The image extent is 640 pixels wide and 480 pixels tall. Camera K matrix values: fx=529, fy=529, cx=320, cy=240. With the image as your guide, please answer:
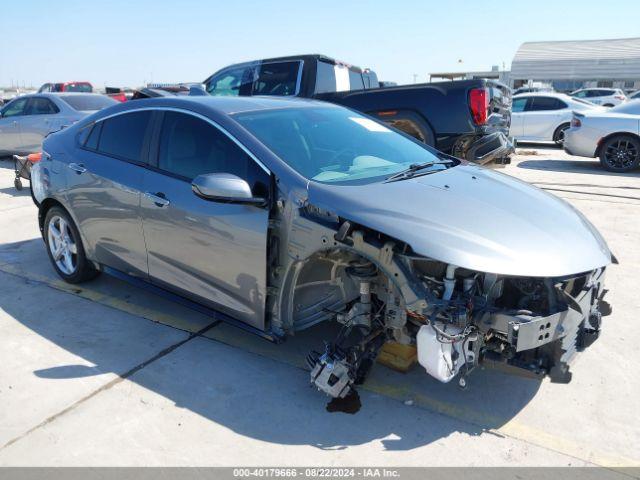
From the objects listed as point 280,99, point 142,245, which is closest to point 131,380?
point 142,245

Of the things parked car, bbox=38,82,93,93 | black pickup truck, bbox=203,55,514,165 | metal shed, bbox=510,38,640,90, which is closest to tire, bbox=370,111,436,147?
black pickup truck, bbox=203,55,514,165

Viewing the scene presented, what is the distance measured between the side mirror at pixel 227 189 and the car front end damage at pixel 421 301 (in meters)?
0.19

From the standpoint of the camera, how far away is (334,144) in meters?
3.73

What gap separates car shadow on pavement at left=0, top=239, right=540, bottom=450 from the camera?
2.85 m

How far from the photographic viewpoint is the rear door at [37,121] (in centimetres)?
1124

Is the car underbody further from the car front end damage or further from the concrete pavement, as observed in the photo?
the concrete pavement

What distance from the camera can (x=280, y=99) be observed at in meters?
4.17

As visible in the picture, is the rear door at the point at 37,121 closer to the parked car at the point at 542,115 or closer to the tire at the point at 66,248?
the tire at the point at 66,248

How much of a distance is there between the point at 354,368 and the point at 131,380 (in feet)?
4.66

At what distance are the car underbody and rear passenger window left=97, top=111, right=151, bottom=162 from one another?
1.55 metres

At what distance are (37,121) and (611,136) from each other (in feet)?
39.6

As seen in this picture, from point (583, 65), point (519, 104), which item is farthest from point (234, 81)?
point (583, 65)

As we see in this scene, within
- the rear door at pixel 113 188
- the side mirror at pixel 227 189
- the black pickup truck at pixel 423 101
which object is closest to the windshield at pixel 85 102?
the black pickup truck at pixel 423 101
